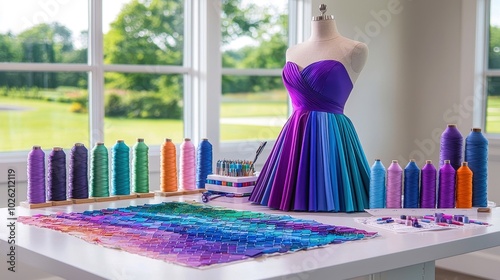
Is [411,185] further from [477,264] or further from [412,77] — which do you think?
[412,77]

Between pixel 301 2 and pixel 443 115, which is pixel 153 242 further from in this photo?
pixel 443 115

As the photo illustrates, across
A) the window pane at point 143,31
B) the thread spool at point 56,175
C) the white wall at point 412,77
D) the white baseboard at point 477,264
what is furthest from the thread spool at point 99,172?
the white baseboard at point 477,264

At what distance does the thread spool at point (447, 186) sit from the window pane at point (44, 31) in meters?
2.14

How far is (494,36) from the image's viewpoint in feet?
16.5

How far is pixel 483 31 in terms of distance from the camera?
503 cm

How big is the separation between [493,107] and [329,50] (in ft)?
8.29

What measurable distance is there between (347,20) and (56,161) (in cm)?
278

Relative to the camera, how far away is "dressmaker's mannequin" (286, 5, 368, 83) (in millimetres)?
2877

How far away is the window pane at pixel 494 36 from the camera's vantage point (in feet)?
16.4

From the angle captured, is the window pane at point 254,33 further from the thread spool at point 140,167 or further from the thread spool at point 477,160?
the thread spool at point 477,160

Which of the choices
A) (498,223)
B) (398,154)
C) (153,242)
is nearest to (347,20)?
(398,154)

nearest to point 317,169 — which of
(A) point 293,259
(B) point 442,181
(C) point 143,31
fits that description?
(B) point 442,181

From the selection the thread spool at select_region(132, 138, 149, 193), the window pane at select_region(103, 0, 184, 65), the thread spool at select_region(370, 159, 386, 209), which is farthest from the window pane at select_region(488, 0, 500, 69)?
the thread spool at select_region(132, 138, 149, 193)

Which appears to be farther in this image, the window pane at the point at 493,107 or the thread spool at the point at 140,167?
the window pane at the point at 493,107
